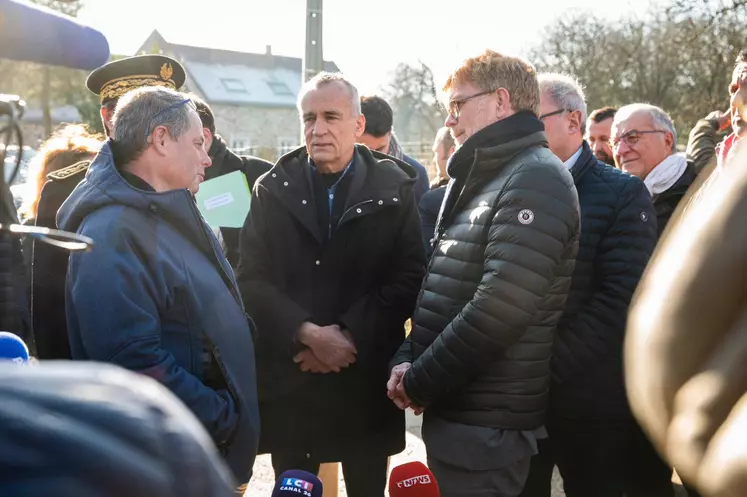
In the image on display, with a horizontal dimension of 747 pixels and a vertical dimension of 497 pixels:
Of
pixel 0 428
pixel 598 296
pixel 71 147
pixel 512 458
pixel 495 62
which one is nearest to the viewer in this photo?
pixel 0 428

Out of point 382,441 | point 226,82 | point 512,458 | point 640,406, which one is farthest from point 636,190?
point 226,82

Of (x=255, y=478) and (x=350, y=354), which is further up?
(x=350, y=354)

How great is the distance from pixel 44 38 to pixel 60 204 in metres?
1.25

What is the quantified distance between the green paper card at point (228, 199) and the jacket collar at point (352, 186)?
382 mm

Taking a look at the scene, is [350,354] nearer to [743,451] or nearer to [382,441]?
[382,441]

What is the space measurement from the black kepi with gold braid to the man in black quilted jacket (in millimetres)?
1899

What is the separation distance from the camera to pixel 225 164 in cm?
438

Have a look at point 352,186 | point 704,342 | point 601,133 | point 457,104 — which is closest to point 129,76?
point 352,186

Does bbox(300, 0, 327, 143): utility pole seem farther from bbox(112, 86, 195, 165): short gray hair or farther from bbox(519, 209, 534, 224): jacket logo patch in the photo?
bbox(519, 209, 534, 224): jacket logo patch

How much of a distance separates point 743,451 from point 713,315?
194 millimetres

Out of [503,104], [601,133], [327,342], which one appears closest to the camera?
[503,104]

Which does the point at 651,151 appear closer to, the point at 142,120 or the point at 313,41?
the point at 142,120

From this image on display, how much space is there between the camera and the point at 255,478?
5.03m

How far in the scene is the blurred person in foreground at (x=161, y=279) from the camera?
2.50 metres
